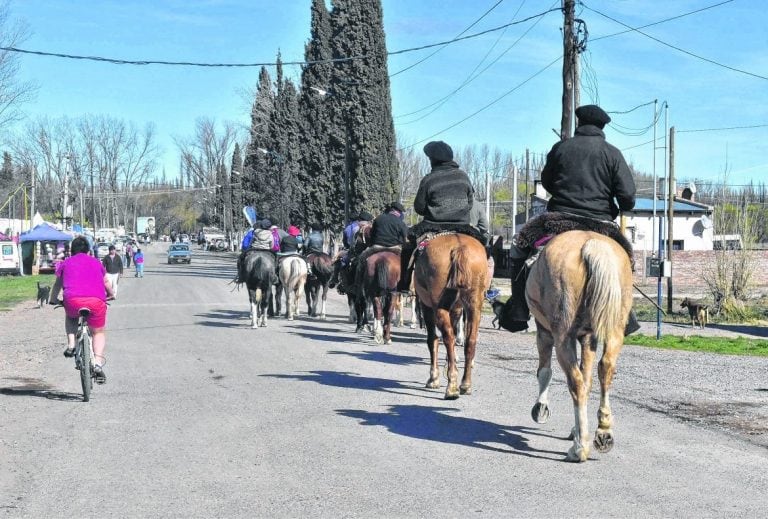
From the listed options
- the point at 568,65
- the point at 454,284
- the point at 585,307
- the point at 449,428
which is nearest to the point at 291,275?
the point at 568,65

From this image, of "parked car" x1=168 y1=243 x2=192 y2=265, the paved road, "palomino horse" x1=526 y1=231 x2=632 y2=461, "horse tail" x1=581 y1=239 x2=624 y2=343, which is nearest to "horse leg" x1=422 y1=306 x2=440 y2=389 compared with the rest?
the paved road

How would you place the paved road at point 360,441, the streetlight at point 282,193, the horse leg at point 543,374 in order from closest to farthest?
1. the paved road at point 360,441
2. the horse leg at point 543,374
3. the streetlight at point 282,193

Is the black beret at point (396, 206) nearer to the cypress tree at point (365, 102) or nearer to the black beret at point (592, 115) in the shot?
the black beret at point (592, 115)

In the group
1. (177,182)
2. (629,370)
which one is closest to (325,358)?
(629,370)

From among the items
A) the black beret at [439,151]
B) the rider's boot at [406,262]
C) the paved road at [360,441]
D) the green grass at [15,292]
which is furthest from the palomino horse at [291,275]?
the black beret at [439,151]

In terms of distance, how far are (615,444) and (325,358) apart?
6908mm

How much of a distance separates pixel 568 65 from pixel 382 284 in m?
7.97

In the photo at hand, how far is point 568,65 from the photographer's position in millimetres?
20766

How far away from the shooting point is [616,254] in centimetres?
718

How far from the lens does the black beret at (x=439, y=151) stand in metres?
11.1

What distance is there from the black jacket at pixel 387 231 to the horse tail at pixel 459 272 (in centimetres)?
637

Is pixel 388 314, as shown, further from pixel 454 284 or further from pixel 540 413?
pixel 540 413

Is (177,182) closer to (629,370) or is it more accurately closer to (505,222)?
(505,222)

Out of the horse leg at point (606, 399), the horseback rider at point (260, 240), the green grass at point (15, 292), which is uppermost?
the horseback rider at point (260, 240)
